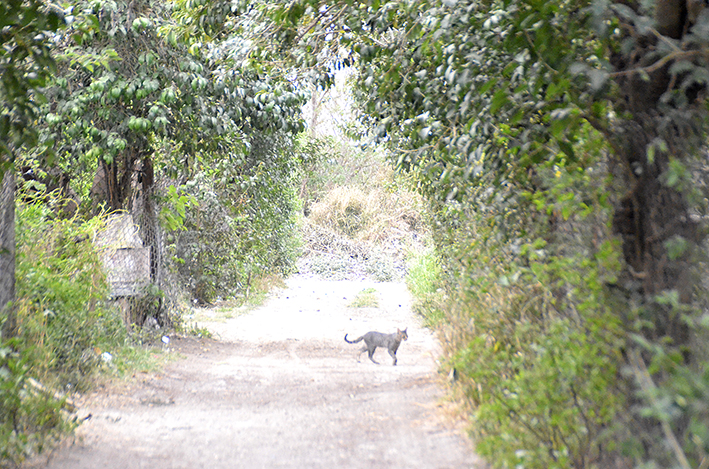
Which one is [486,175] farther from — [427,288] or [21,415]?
[427,288]

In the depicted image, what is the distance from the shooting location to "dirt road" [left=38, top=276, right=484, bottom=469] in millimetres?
4172

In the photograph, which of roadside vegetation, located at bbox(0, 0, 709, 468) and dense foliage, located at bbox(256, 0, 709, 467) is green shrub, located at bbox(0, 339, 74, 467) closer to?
roadside vegetation, located at bbox(0, 0, 709, 468)

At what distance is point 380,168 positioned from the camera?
25875 millimetres

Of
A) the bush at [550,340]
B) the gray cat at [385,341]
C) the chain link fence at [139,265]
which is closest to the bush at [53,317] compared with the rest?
the chain link fence at [139,265]

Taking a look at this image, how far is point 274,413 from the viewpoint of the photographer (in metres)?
5.50

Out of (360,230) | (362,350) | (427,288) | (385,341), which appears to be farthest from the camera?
(360,230)

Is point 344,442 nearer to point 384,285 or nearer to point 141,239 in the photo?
point 141,239

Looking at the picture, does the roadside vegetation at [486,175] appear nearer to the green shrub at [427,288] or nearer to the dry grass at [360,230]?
the green shrub at [427,288]

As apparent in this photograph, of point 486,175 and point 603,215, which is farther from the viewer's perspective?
point 486,175

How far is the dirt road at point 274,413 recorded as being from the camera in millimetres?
4172

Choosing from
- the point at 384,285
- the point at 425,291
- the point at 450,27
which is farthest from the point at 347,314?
the point at 450,27

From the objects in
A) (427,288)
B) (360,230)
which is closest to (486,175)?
(427,288)

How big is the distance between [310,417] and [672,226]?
3.40 meters

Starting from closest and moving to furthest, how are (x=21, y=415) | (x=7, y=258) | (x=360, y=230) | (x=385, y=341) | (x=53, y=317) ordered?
1. (x=21, y=415)
2. (x=7, y=258)
3. (x=53, y=317)
4. (x=385, y=341)
5. (x=360, y=230)
